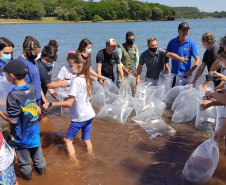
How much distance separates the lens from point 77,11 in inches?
2687

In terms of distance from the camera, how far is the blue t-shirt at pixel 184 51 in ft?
16.5

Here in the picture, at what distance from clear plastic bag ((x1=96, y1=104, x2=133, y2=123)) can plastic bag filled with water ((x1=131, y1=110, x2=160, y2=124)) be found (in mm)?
210

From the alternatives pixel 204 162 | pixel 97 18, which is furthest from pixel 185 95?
pixel 97 18

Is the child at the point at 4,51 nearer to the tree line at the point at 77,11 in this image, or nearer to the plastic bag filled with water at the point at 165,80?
the plastic bag filled with water at the point at 165,80

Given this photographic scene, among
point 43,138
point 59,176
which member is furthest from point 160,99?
point 59,176

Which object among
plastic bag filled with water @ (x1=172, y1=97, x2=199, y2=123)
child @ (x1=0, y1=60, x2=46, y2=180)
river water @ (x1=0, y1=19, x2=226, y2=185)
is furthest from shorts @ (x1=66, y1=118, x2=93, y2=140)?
plastic bag filled with water @ (x1=172, y1=97, x2=199, y2=123)

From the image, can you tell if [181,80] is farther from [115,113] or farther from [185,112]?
[115,113]

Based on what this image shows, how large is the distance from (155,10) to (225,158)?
84.4 m

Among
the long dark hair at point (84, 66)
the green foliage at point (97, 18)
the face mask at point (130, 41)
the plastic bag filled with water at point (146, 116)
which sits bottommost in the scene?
the plastic bag filled with water at point (146, 116)

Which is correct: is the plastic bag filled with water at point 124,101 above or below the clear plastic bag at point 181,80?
below

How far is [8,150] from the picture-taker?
2.24m

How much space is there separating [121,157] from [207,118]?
65.0 inches

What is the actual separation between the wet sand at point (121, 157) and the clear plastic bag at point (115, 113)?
9cm

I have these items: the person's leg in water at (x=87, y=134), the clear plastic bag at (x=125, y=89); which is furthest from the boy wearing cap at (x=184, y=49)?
the person's leg in water at (x=87, y=134)
